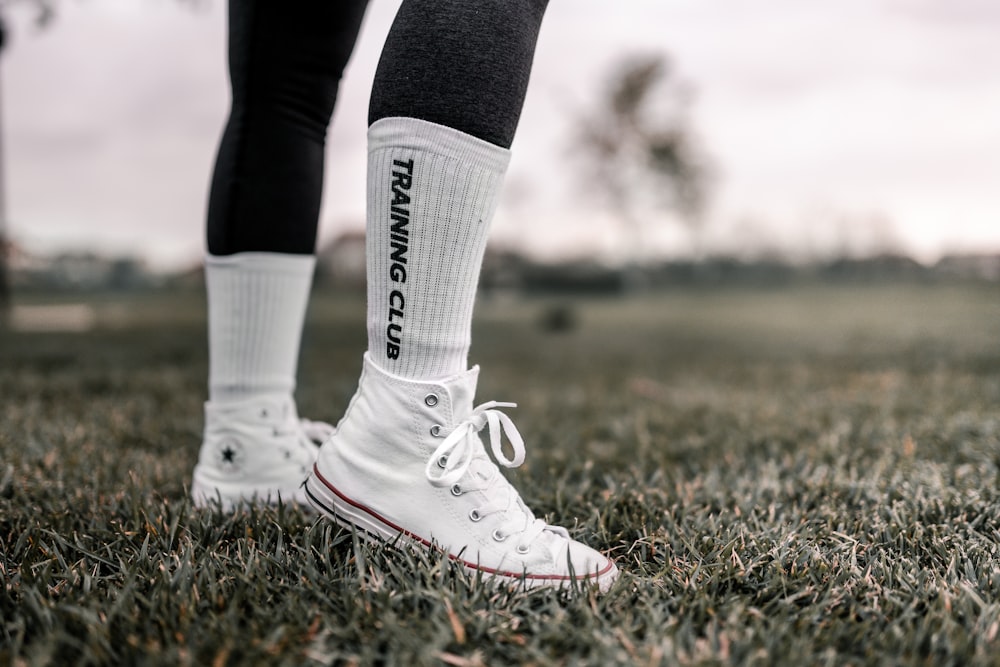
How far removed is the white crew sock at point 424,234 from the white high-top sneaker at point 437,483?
0.05 metres

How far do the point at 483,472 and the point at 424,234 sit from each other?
37 cm

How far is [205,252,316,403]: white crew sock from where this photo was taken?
144 cm

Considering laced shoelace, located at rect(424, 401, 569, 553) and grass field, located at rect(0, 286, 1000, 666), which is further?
laced shoelace, located at rect(424, 401, 569, 553)

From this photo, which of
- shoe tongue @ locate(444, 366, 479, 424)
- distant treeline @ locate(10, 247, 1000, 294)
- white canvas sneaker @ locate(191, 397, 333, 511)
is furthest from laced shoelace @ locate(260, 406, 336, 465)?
distant treeline @ locate(10, 247, 1000, 294)

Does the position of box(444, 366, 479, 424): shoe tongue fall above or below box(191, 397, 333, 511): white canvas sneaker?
above

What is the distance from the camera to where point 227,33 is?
149 cm

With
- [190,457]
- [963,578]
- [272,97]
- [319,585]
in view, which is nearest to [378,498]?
[319,585]

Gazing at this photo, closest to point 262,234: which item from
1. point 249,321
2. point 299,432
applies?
point 249,321

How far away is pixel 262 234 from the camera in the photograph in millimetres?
1442

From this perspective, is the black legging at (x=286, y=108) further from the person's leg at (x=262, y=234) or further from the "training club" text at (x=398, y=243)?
the "training club" text at (x=398, y=243)

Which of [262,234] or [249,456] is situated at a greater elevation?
[262,234]

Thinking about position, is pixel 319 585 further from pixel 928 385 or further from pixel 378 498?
pixel 928 385

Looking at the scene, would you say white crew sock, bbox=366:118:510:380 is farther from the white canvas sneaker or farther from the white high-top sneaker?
the white canvas sneaker

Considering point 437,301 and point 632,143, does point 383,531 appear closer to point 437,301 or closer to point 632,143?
point 437,301
